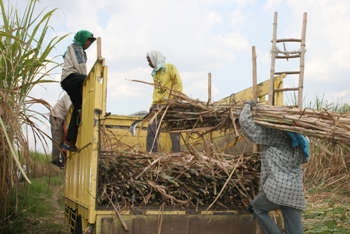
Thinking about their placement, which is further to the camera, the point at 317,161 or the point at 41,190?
the point at 41,190

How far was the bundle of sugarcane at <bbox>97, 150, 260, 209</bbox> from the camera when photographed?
3.62 m

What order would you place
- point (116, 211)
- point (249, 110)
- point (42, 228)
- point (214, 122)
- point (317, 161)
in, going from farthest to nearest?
1. point (317, 161)
2. point (42, 228)
3. point (214, 122)
4. point (249, 110)
5. point (116, 211)

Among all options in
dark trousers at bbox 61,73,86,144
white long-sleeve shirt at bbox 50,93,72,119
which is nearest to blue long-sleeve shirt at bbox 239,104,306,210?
dark trousers at bbox 61,73,86,144

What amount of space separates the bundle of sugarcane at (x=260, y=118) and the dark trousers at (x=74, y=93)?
1230 millimetres

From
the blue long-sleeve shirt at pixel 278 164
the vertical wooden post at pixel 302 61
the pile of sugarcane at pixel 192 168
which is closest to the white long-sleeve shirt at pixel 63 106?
the pile of sugarcane at pixel 192 168

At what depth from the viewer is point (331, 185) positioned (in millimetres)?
7023

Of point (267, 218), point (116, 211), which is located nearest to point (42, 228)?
point (116, 211)

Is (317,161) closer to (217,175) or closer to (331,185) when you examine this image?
(331,185)

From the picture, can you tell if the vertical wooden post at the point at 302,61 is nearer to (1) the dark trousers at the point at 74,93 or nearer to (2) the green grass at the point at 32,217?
(1) the dark trousers at the point at 74,93

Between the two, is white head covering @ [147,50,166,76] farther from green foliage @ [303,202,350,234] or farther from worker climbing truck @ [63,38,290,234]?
green foliage @ [303,202,350,234]

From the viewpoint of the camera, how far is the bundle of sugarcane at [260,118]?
3277 mm

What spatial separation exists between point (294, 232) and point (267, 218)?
0.24 metres

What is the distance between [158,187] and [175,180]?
19 cm

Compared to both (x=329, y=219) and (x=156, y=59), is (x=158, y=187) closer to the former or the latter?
(x=329, y=219)
